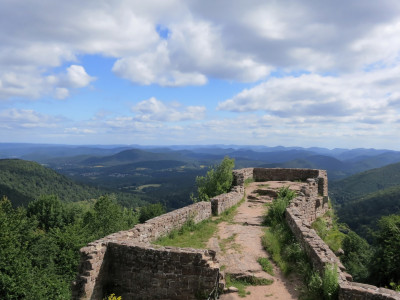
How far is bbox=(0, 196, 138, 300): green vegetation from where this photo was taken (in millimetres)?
24562

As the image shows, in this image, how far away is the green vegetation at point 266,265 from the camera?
8.74 m

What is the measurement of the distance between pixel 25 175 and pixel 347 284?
592 ft

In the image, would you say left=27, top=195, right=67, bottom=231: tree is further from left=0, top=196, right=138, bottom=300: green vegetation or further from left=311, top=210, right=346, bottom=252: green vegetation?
left=311, top=210, right=346, bottom=252: green vegetation

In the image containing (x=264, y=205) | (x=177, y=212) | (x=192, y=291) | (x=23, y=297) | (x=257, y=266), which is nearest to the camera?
(x=192, y=291)

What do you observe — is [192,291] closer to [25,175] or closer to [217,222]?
[217,222]

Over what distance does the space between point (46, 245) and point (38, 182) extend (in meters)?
137

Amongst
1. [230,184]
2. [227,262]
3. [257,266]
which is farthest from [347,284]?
[230,184]

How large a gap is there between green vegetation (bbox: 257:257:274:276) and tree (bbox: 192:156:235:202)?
10663mm

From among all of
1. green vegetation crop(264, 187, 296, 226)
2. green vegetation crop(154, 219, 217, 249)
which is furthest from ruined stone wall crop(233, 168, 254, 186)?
green vegetation crop(154, 219, 217, 249)

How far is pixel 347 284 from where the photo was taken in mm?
6609

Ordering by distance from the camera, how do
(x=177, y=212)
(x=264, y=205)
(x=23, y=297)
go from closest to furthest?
(x=177, y=212) → (x=264, y=205) → (x=23, y=297)

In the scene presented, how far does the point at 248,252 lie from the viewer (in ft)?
33.0

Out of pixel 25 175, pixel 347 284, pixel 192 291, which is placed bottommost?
pixel 25 175

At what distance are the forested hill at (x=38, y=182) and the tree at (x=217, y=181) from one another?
13627 cm
